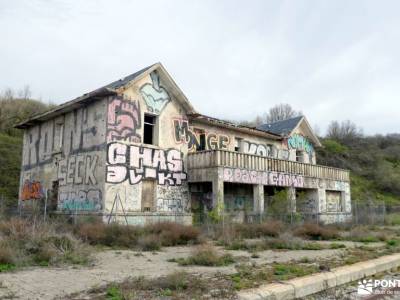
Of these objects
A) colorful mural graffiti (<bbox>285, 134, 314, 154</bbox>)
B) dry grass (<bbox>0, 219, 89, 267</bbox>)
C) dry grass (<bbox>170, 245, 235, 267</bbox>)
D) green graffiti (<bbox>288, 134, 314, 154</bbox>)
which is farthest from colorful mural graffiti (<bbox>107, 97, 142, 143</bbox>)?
green graffiti (<bbox>288, 134, 314, 154</bbox>)

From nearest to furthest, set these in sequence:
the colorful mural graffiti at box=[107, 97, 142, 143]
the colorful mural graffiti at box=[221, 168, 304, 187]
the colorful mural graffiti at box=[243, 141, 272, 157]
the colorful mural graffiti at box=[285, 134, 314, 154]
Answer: the colorful mural graffiti at box=[107, 97, 142, 143] → the colorful mural graffiti at box=[221, 168, 304, 187] → the colorful mural graffiti at box=[243, 141, 272, 157] → the colorful mural graffiti at box=[285, 134, 314, 154]

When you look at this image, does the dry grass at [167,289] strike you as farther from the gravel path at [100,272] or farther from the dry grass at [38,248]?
the dry grass at [38,248]

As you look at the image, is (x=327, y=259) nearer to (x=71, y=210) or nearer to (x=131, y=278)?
(x=131, y=278)

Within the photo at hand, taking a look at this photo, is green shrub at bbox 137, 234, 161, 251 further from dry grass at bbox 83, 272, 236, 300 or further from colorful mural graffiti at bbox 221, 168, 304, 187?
colorful mural graffiti at bbox 221, 168, 304, 187

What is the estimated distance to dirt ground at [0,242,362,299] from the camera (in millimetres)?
6691

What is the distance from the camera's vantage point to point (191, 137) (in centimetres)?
2288

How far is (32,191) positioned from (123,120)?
8535 millimetres

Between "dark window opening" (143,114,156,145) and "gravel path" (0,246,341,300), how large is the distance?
9798mm

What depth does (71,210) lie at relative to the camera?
20.2 meters

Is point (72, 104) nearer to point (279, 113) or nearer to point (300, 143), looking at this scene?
point (300, 143)

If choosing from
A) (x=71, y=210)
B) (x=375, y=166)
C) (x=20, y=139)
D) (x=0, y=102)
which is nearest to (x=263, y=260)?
(x=71, y=210)

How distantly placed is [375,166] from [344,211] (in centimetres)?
3405

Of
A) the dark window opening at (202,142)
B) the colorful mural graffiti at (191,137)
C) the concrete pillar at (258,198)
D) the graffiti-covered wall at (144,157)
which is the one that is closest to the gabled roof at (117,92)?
the graffiti-covered wall at (144,157)

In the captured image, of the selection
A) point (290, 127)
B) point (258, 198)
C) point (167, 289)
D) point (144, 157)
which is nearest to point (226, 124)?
point (258, 198)
